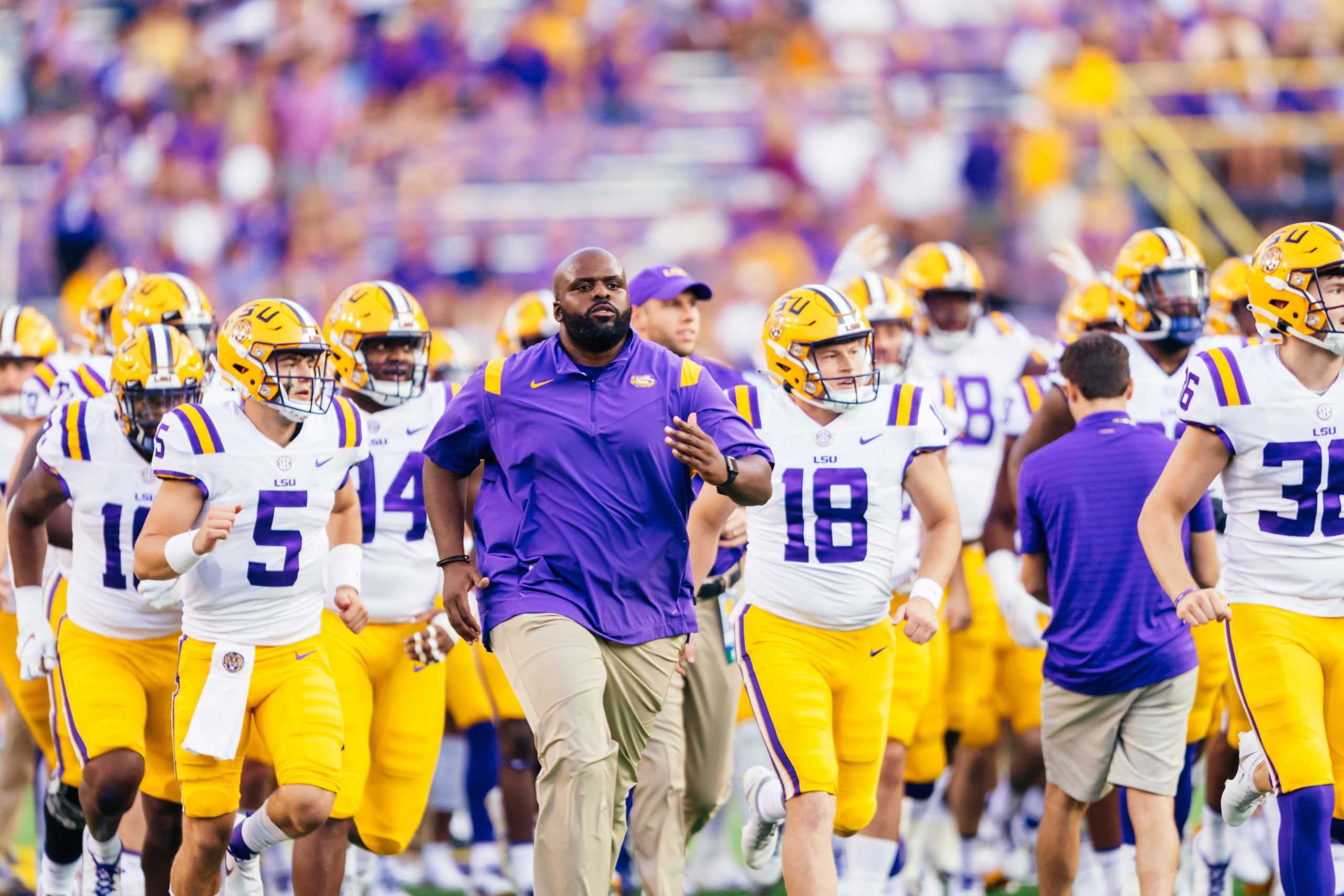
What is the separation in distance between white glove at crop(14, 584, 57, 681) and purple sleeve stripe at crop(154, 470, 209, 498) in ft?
3.01

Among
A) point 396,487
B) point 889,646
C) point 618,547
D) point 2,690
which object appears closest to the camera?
point 618,547

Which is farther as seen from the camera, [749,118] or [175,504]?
[749,118]

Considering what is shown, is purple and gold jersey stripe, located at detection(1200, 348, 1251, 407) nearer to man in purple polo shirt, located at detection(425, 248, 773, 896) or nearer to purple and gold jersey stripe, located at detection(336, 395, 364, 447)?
man in purple polo shirt, located at detection(425, 248, 773, 896)

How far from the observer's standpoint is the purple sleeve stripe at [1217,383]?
477 centimetres

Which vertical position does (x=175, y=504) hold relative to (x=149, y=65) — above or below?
below

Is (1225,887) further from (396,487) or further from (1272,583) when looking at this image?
(396,487)

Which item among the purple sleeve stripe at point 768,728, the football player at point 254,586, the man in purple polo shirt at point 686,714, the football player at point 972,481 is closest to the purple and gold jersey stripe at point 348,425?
the football player at point 254,586

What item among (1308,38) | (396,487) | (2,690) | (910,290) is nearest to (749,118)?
(1308,38)

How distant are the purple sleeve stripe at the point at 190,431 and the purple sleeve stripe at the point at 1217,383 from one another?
9.43ft

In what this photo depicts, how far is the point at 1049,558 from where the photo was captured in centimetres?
564

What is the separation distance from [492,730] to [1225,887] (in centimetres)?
271

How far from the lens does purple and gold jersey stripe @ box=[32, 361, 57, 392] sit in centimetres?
664

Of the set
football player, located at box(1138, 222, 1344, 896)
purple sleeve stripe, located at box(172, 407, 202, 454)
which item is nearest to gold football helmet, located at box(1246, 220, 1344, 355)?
football player, located at box(1138, 222, 1344, 896)

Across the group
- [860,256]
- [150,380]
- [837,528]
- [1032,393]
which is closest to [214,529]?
[150,380]
